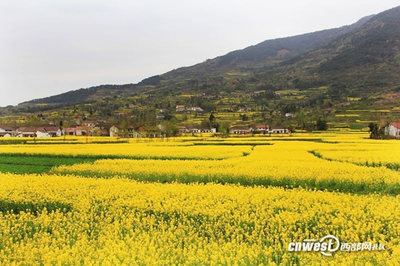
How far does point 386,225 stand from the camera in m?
9.89

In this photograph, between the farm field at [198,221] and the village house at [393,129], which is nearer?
the farm field at [198,221]

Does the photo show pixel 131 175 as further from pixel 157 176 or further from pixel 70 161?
pixel 70 161

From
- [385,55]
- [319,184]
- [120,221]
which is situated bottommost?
[319,184]

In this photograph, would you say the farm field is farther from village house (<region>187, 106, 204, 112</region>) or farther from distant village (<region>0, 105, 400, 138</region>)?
village house (<region>187, 106, 204, 112</region>)

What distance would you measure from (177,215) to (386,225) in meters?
6.42

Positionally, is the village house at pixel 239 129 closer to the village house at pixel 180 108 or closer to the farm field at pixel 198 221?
the village house at pixel 180 108

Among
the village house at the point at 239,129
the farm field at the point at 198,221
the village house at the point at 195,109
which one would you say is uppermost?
the village house at the point at 195,109

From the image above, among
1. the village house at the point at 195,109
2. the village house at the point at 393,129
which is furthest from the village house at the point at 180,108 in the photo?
the village house at the point at 393,129

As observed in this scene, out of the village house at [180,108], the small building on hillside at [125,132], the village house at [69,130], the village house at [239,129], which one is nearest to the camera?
the small building on hillside at [125,132]

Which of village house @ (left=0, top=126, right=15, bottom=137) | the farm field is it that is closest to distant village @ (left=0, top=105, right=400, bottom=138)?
village house @ (left=0, top=126, right=15, bottom=137)

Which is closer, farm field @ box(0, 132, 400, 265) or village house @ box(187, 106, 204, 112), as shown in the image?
farm field @ box(0, 132, 400, 265)

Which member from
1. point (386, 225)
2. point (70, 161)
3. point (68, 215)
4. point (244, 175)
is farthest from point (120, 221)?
point (70, 161)

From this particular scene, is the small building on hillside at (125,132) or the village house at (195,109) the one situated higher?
the village house at (195,109)

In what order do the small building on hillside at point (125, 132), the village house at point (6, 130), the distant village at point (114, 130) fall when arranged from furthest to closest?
1. the village house at point (6, 130)
2. the distant village at point (114, 130)
3. the small building on hillside at point (125, 132)
